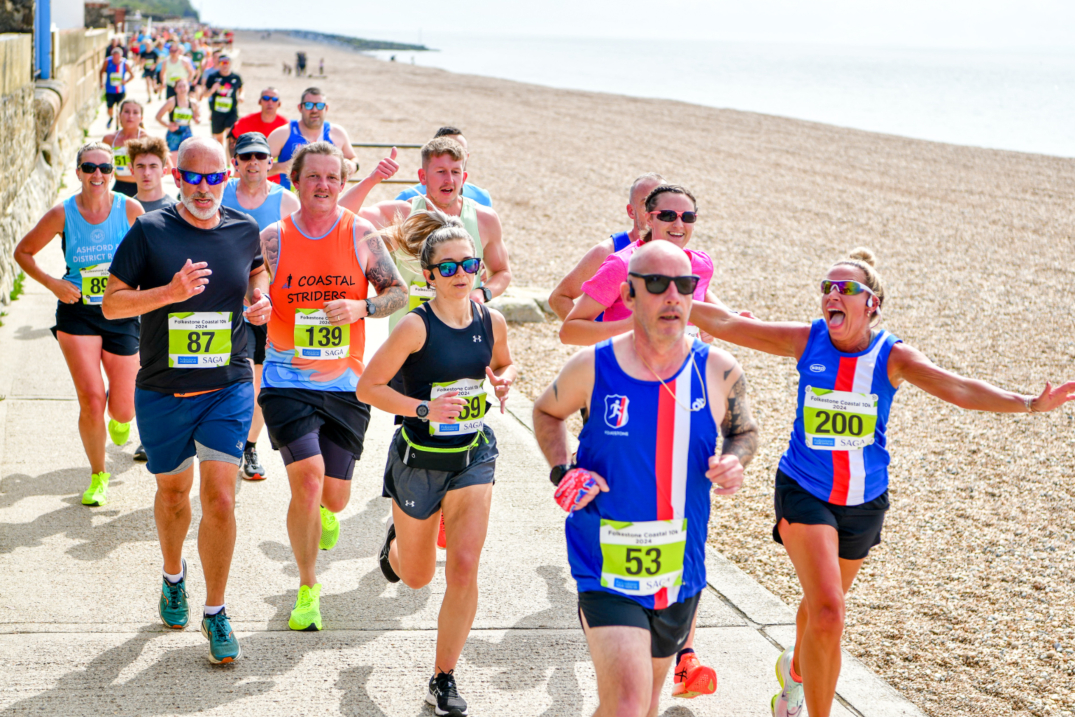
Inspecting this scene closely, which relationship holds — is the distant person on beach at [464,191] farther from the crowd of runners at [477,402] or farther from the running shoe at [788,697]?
the running shoe at [788,697]

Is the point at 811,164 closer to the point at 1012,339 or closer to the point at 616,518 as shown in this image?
the point at 1012,339

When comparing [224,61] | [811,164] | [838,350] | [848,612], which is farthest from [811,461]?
[811,164]

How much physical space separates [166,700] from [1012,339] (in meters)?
10.5

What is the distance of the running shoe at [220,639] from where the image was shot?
428 cm

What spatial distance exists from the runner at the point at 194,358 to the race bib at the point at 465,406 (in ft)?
3.26

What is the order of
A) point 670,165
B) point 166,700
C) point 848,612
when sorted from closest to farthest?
point 166,700, point 848,612, point 670,165

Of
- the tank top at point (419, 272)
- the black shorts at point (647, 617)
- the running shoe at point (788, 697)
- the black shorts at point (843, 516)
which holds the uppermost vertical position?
the tank top at point (419, 272)

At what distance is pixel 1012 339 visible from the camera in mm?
11758

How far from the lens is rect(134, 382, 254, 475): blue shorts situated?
4.47 metres

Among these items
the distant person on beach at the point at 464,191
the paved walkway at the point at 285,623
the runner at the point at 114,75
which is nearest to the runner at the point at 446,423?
the paved walkway at the point at 285,623

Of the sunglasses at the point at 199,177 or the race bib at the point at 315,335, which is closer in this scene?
the sunglasses at the point at 199,177

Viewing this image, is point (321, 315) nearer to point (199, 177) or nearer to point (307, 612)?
point (199, 177)

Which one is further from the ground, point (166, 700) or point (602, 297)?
point (602, 297)

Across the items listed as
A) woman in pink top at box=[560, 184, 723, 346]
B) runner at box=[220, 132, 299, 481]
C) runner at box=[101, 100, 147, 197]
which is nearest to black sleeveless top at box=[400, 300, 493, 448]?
woman in pink top at box=[560, 184, 723, 346]
